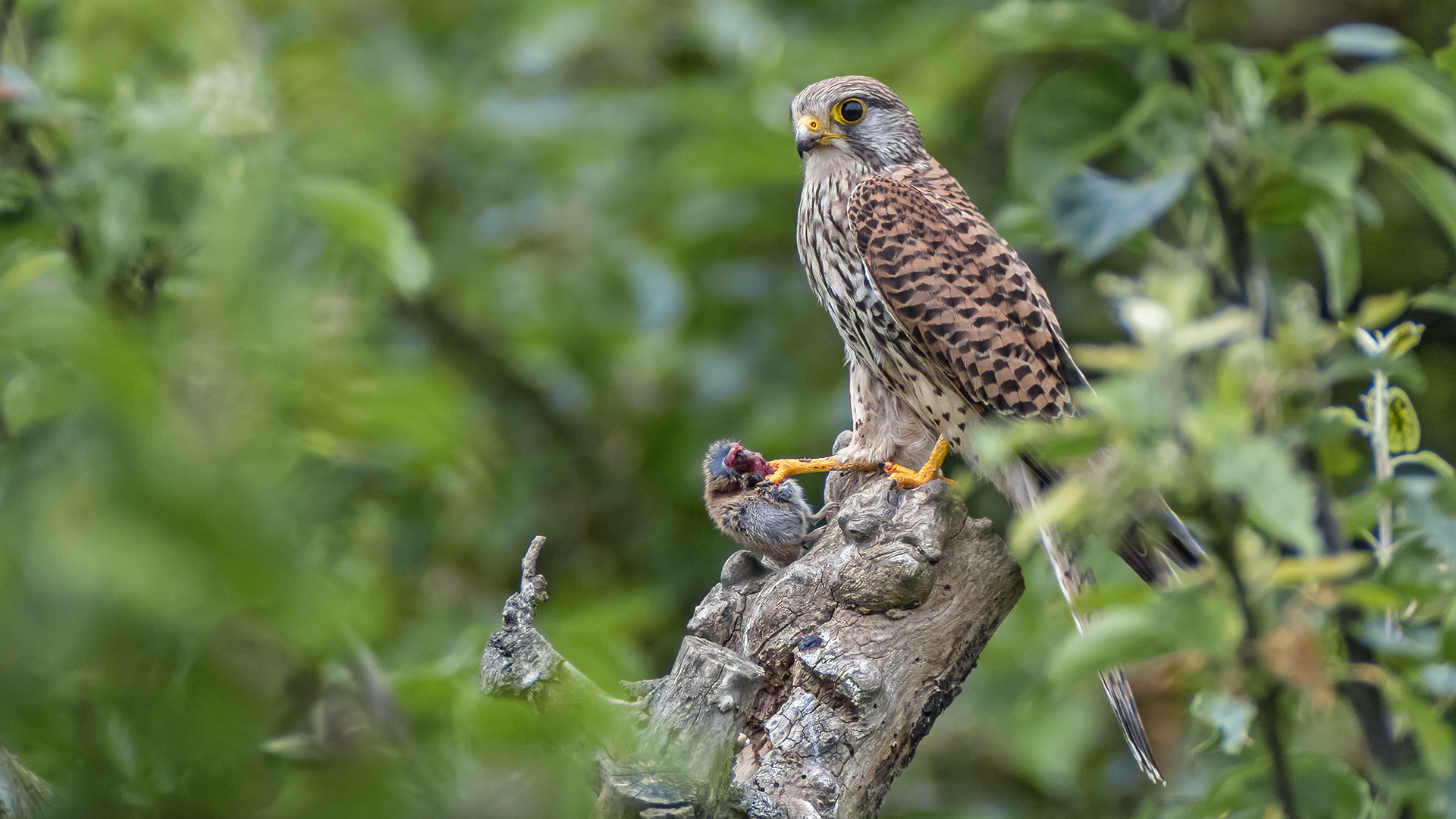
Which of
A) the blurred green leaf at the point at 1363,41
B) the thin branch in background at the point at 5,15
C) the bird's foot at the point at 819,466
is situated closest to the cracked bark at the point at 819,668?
the bird's foot at the point at 819,466

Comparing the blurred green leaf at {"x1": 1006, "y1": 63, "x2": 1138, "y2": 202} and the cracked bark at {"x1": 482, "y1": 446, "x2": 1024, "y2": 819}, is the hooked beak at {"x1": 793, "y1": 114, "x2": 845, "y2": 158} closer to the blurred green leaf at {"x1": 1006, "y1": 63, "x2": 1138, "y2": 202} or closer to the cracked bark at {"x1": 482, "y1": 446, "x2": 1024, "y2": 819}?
the blurred green leaf at {"x1": 1006, "y1": 63, "x2": 1138, "y2": 202}

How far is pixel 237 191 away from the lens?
1056 millimetres

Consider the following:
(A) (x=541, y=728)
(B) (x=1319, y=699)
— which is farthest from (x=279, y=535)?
(B) (x=1319, y=699)

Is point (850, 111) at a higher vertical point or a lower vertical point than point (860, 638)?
higher

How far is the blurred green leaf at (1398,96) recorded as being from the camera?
2299 mm

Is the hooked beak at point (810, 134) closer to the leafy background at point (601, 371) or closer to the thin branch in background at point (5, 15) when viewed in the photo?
the leafy background at point (601, 371)

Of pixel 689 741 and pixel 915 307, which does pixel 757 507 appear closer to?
pixel 915 307

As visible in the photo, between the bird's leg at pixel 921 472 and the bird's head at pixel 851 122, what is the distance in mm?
1092

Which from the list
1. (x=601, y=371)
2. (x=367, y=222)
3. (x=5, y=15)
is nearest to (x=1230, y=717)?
(x=367, y=222)

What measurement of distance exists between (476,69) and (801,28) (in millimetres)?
1870

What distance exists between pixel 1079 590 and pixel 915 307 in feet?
2.98

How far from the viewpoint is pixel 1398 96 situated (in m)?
2.31

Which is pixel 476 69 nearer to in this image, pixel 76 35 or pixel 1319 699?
pixel 76 35

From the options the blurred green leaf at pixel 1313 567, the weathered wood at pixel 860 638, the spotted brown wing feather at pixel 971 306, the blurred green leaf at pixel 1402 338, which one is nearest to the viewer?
Answer: the blurred green leaf at pixel 1313 567
